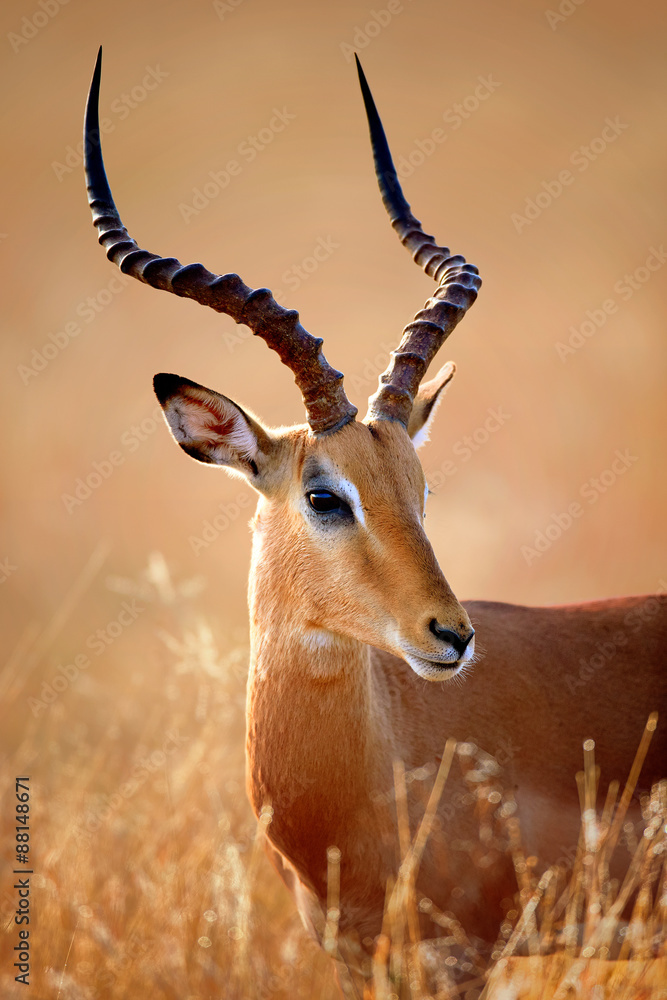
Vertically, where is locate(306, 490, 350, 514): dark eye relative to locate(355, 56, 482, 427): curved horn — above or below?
below

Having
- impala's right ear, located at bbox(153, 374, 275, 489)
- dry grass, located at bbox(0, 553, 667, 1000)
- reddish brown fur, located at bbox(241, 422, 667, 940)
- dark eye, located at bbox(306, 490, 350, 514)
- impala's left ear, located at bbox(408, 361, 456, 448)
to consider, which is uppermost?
impala's left ear, located at bbox(408, 361, 456, 448)

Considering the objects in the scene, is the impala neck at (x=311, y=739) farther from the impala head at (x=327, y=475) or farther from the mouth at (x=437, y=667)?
the mouth at (x=437, y=667)

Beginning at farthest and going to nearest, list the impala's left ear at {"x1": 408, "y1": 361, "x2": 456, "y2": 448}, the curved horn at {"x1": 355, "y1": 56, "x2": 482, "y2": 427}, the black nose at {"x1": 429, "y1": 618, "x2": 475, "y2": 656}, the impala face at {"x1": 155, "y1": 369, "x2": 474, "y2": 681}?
the impala's left ear at {"x1": 408, "y1": 361, "x2": 456, "y2": 448} → the curved horn at {"x1": 355, "y1": 56, "x2": 482, "y2": 427} → the impala face at {"x1": 155, "y1": 369, "x2": 474, "y2": 681} → the black nose at {"x1": 429, "y1": 618, "x2": 475, "y2": 656}

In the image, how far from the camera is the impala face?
3953 millimetres

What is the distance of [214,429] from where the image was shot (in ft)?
15.9

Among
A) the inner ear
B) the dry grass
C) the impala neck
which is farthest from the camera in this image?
the inner ear

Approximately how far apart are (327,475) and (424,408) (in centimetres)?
115

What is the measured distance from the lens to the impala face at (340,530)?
395cm

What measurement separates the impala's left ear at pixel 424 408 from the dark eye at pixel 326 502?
3.37 ft

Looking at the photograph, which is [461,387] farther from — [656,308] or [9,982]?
[9,982]

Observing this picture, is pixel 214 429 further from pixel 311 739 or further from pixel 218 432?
pixel 311 739

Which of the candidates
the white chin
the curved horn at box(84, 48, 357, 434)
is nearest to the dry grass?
the white chin

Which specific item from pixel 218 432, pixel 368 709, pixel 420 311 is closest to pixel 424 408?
pixel 420 311

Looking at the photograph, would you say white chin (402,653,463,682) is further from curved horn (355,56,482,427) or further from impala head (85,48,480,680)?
curved horn (355,56,482,427)
